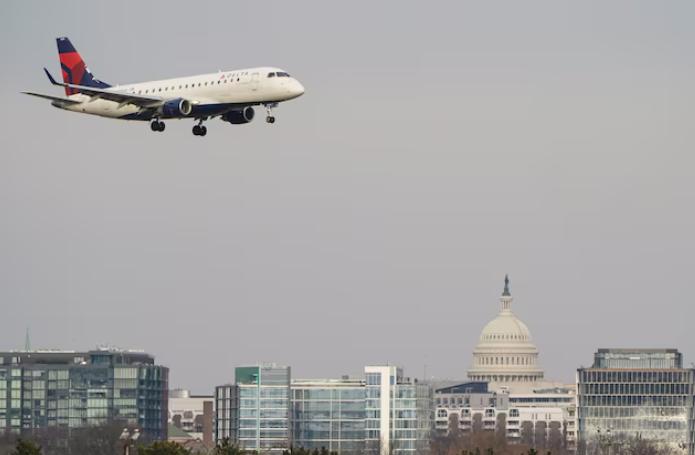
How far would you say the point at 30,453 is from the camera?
493ft

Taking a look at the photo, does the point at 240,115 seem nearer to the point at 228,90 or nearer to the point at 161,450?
the point at 228,90

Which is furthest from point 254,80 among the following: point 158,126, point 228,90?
point 158,126

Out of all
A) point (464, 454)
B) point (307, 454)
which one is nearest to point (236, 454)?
point (307, 454)

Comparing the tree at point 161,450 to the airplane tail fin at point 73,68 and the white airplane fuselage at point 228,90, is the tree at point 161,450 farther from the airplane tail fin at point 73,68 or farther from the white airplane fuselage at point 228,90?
the airplane tail fin at point 73,68

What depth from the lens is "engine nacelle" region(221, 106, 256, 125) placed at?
6757 inches

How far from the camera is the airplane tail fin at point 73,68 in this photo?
190250mm

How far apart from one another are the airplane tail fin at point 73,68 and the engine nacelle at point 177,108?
17.6m

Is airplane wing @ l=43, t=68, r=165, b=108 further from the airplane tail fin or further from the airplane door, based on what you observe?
the airplane tail fin

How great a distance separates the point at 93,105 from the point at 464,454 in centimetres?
3431

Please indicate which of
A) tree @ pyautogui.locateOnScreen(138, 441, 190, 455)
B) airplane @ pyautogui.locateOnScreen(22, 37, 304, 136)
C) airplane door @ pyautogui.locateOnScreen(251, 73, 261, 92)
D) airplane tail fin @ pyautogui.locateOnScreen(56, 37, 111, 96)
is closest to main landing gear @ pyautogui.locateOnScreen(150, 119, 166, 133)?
airplane @ pyautogui.locateOnScreen(22, 37, 304, 136)

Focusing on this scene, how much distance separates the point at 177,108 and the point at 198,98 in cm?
209

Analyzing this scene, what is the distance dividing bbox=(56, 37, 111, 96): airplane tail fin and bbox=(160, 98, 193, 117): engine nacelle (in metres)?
17.6

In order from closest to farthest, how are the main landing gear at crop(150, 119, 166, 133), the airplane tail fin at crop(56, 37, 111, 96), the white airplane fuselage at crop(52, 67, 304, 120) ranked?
the white airplane fuselage at crop(52, 67, 304, 120) < the main landing gear at crop(150, 119, 166, 133) < the airplane tail fin at crop(56, 37, 111, 96)

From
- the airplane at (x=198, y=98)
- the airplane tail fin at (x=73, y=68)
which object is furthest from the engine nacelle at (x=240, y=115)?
the airplane tail fin at (x=73, y=68)
